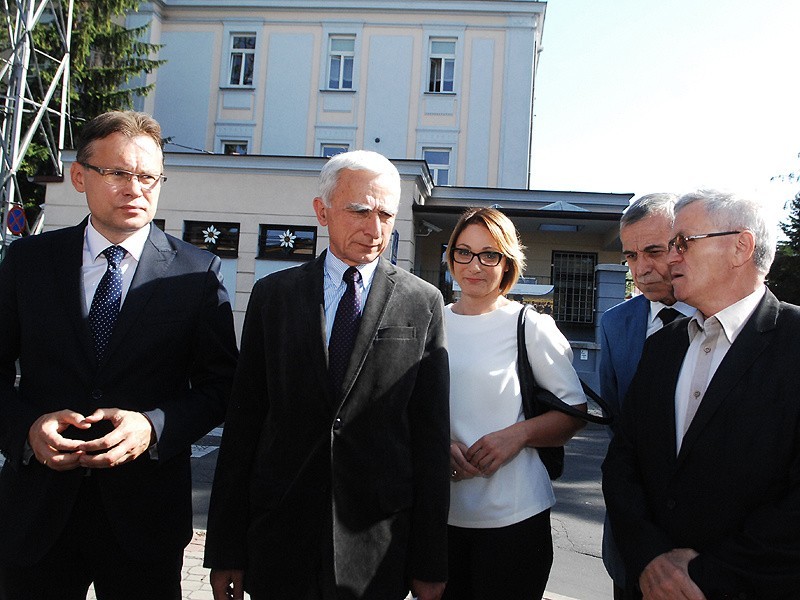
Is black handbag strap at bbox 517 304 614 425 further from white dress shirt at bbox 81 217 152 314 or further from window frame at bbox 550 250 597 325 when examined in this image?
window frame at bbox 550 250 597 325

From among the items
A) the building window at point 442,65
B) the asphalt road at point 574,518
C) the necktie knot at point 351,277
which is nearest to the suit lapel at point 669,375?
the necktie knot at point 351,277

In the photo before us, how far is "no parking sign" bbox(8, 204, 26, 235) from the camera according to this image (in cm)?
1158

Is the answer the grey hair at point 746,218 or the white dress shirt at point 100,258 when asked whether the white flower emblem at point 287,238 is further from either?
the grey hair at point 746,218

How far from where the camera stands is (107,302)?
228 centimetres

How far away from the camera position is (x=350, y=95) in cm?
2175

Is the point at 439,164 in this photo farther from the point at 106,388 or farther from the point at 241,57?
the point at 106,388

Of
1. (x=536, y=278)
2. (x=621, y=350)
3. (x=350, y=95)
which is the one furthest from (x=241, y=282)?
(x=621, y=350)

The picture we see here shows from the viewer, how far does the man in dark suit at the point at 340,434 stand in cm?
209

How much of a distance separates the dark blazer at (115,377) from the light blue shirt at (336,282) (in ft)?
1.41

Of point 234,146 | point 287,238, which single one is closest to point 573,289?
point 287,238

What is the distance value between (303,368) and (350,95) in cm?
2088

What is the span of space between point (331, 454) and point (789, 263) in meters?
26.9

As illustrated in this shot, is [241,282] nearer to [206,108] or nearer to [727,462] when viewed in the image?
[206,108]

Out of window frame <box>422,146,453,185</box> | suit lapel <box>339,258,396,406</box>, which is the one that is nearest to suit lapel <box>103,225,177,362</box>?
suit lapel <box>339,258,396,406</box>
